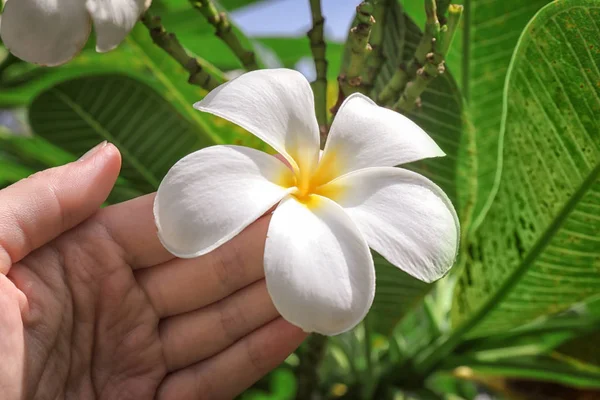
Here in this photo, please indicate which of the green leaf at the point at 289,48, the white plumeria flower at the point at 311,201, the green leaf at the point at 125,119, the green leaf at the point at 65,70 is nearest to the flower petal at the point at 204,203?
the white plumeria flower at the point at 311,201

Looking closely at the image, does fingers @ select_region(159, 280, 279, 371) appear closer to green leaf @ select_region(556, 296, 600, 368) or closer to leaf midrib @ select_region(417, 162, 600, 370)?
leaf midrib @ select_region(417, 162, 600, 370)

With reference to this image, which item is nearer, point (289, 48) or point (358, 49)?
point (358, 49)

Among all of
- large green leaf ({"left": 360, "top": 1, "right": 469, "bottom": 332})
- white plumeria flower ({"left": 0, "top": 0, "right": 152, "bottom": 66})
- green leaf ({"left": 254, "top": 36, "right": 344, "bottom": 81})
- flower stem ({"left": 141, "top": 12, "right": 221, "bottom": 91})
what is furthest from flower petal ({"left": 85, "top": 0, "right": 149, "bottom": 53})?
green leaf ({"left": 254, "top": 36, "right": 344, "bottom": 81})

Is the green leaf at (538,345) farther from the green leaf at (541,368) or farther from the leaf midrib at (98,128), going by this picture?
the leaf midrib at (98,128)

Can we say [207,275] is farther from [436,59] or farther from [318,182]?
[436,59]

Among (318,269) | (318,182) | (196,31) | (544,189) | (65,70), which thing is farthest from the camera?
(196,31)

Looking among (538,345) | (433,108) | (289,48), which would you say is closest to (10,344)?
(433,108)
